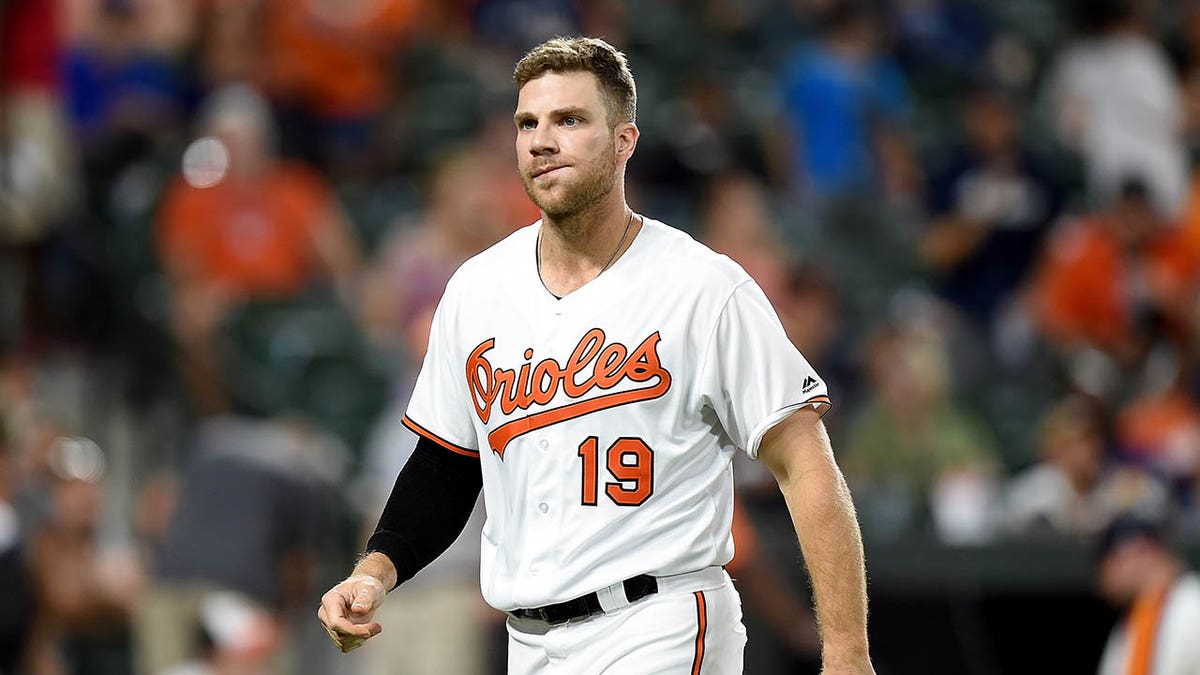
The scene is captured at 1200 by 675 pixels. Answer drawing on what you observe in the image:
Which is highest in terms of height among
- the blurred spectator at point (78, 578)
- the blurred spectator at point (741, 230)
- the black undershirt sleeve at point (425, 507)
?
the blurred spectator at point (741, 230)

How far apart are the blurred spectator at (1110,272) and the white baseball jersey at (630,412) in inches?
284

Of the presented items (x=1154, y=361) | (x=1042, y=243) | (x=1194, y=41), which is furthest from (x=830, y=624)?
(x=1194, y=41)

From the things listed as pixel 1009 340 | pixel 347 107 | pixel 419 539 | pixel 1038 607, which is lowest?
pixel 1038 607

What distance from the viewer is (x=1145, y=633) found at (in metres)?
6.39

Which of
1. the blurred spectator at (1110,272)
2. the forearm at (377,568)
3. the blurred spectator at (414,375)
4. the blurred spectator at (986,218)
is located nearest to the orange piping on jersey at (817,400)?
the forearm at (377,568)

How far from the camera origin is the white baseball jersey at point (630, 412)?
3.73 m

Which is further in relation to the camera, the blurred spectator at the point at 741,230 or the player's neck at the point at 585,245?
the blurred spectator at the point at 741,230

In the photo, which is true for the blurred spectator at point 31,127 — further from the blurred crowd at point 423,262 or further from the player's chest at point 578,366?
the player's chest at point 578,366

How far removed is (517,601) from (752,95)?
28.3 ft

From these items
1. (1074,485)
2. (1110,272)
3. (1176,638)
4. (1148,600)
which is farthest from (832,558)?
(1110,272)

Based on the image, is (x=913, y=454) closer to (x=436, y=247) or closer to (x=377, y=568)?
(x=436, y=247)

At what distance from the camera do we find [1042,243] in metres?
11.3

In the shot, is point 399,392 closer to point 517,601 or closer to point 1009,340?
point 1009,340

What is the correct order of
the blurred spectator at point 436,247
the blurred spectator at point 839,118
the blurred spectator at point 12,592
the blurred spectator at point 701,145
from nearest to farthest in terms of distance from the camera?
the blurred spectator at point 12,592
the blurred spectator at point 436,247
the blurred spectator at point 701,145
the blurred spectator at point 839,118
